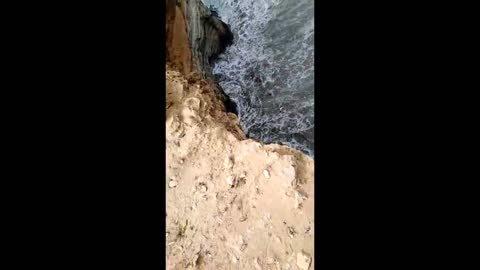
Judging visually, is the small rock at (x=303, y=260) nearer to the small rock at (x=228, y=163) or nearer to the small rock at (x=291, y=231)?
the small rock at (x=291, y=231)

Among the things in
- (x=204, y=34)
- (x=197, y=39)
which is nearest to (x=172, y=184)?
(x=197, y=39)

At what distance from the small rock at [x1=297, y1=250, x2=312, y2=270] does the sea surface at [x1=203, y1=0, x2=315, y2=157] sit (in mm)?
1220

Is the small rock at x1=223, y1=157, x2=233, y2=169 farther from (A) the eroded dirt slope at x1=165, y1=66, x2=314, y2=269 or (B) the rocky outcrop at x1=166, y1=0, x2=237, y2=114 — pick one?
(B) the rocky outcrop at x1=166, y1=0, x2=237, y2=114

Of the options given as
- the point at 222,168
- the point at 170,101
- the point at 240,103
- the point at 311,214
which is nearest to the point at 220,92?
the point at 240,103

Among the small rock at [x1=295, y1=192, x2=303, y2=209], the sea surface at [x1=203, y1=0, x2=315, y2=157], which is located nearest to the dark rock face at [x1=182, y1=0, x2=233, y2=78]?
the sea surface at [x1=203, y1=0, x2=315, y2=157]

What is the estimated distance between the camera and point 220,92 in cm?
342

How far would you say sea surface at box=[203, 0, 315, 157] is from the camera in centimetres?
334

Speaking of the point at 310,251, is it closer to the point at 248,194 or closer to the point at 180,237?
the point at 248,194

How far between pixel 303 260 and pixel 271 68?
236cm

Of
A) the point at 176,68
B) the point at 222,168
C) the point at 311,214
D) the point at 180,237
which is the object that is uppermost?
the point at 176,68

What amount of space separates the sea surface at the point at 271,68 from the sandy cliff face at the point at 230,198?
2.65 feet

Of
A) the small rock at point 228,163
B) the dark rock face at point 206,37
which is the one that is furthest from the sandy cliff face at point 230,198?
the dark rock face at point 206,37

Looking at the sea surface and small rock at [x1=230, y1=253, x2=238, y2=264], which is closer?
small rock at [x1=230, y1=253, x2=238, y2=264]

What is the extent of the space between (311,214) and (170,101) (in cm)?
143
